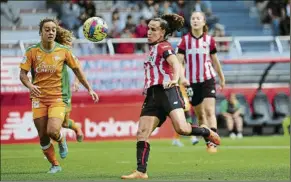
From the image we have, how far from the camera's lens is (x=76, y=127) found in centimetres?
1580

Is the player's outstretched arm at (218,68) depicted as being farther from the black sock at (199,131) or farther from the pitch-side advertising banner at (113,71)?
the pitch-side advertising banner at (113,71)

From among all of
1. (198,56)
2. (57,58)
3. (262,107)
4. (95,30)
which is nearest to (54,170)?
(57,58)

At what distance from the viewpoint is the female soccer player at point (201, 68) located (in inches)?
655

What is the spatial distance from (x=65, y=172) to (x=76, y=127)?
8.68 ft

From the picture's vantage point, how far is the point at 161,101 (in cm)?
1191

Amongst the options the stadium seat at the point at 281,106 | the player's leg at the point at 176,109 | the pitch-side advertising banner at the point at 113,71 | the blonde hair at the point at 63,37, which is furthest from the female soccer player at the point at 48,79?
the stadium seat at the point at 281,106

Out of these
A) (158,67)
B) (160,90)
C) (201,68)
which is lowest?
(160,90)

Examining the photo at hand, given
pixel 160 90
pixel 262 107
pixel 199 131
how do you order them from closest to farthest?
pixel 160 90, pixel 199 131, pixel 262 107

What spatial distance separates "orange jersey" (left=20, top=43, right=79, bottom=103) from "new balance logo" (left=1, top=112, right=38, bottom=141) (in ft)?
32.9

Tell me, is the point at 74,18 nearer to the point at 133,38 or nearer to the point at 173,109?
the point at 133,38

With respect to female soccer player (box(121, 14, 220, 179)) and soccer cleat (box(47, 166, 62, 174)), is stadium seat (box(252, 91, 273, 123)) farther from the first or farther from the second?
female soccer player (box(121, 14, 220, 179))

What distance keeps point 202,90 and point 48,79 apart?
4.31 m

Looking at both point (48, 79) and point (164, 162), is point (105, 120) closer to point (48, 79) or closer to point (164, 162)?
point (164, 162)

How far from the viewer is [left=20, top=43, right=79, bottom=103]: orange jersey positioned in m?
13.1
